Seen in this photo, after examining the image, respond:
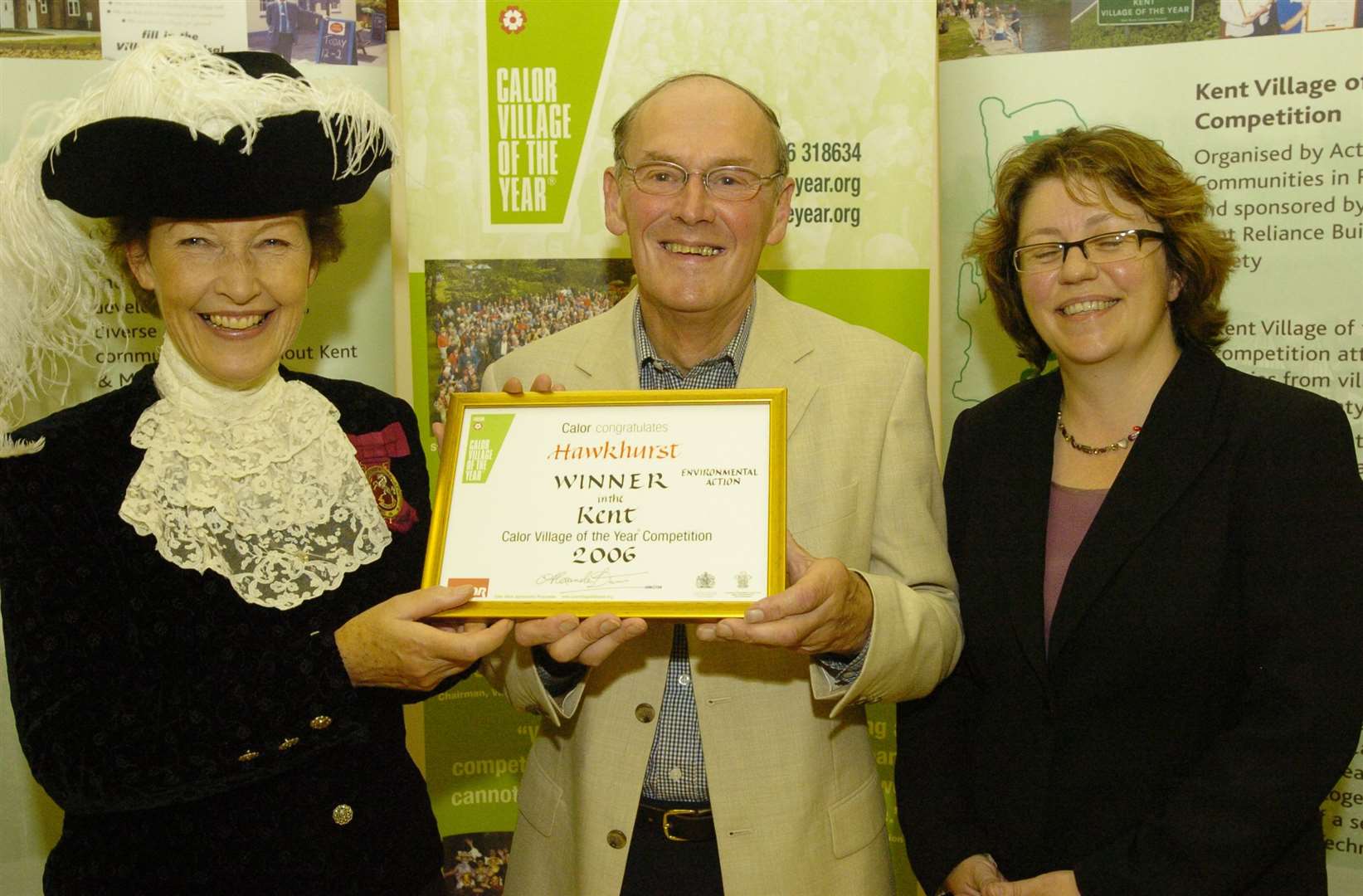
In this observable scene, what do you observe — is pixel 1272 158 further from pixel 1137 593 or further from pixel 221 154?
pixel 221 154

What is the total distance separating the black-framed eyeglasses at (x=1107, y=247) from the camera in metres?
2.39

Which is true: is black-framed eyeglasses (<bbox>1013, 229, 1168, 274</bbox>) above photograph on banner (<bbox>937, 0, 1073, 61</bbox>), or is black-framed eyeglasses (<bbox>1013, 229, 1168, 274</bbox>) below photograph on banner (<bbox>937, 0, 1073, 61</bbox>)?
below

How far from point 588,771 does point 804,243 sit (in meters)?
2.07

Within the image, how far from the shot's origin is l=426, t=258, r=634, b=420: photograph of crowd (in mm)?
3779

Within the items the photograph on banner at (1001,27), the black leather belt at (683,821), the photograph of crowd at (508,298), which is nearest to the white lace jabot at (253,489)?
the black leather belt at (683,821)

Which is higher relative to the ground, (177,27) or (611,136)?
(177,27)

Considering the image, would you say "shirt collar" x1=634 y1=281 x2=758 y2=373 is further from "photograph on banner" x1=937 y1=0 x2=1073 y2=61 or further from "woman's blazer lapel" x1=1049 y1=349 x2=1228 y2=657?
"photograph on banner" x1=937 y1=0 x2=1073 y2=61

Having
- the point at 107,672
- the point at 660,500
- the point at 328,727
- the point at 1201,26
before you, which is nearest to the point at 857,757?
the point at 660,500

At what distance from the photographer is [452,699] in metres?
3.96

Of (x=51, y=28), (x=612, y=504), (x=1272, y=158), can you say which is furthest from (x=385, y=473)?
(x=1272, y=158)

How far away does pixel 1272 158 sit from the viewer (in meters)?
3.55

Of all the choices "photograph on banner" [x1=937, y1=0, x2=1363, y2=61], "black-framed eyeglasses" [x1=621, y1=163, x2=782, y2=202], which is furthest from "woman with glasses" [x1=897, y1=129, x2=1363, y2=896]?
"photograph on banner" [x1=937, y1=0, x2=1363, y2=61]

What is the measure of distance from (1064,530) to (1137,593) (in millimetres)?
235

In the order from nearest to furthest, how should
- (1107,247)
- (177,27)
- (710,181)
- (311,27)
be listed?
1. (1107,247)
2. (710,181)
3. (177,27)
4. (311,27)
